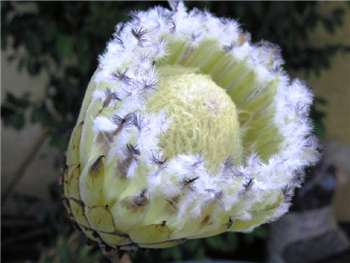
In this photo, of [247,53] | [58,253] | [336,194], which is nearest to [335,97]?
[336,194]

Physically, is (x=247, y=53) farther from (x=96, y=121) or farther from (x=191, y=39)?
(x=96, y=121)

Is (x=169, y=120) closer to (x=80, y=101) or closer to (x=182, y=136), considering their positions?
(x=182, y=136)

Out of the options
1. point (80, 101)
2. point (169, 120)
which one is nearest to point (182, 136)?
point (169, 120)

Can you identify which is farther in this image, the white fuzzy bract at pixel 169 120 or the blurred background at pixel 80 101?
the blurred background at pixel 80 101

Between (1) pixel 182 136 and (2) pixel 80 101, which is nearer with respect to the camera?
(1) pixel 182 136

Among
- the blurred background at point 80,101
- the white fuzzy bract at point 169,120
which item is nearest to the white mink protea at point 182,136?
the white fuzzy bract at point 169,120

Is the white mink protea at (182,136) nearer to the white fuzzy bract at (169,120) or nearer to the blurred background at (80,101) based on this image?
the white fuzzy bract at (169,120)

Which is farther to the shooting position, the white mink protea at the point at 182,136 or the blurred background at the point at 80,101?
the blurred background at the point at 80,101
